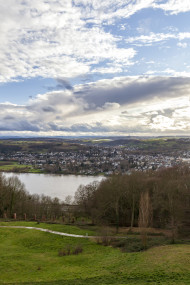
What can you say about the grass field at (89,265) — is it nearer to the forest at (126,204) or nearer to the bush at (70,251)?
the bush at (70,251)

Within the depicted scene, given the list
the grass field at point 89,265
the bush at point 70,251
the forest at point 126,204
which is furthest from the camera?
the forest at point 126,204

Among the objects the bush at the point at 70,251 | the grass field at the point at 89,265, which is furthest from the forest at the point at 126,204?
the bush at the point at 70,251

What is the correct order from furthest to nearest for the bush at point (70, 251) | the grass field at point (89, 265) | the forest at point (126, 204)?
the forest at point (126, 204) → the bush at point (70, 251) → the grass field at point (89, 265)

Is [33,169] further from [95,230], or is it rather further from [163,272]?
[163,272]

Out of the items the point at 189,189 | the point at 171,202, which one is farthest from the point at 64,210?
the point at 171,202

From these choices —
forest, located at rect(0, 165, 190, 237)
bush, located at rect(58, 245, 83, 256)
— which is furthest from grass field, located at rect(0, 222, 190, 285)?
forest, located at rect(0, 165, 190, 237)

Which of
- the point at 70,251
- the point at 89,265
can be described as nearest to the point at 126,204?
the point at 70,251
